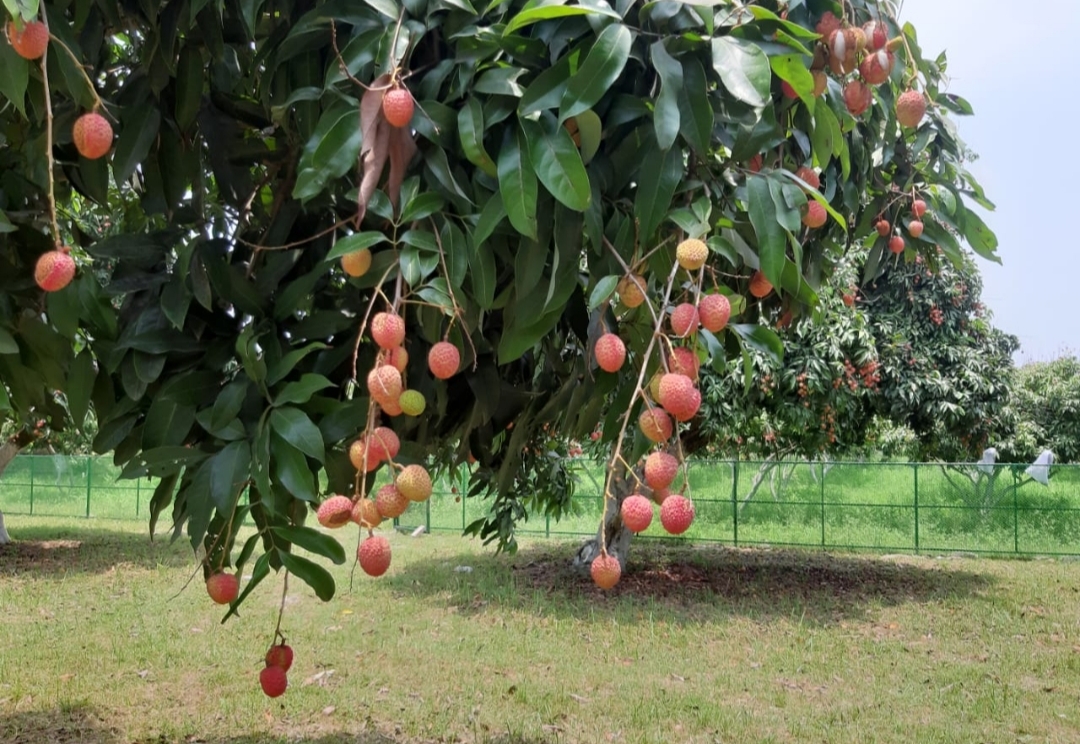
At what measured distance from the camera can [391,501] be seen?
1.05 meters

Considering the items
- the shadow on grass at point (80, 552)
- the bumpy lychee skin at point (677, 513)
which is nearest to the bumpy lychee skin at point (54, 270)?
the bumpy lychee skin at point (677, 513)

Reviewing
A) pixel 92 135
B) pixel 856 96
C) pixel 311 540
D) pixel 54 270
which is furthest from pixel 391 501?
pixel 856 96

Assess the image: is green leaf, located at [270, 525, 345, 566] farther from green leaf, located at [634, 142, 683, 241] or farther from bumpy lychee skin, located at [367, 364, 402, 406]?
green leaf, located at [634, 142, 683, 241]

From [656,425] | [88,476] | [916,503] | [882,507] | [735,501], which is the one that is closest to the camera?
[656,425]

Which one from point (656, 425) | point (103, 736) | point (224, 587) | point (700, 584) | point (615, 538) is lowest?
point (103, 736)

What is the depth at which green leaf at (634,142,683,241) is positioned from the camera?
1060mm

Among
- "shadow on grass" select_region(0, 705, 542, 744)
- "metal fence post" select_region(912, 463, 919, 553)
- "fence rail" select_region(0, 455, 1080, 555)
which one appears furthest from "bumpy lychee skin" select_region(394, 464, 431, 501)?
"metal fence post" select_region(912, 463, 919, 553)

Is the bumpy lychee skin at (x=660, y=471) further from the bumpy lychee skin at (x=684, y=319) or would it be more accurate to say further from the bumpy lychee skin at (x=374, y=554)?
the bumpy lychee skin at (x=374, y=554)

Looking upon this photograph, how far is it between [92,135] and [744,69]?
773 millimetres

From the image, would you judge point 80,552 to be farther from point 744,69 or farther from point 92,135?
point 744,69

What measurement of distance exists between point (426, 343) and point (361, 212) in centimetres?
45

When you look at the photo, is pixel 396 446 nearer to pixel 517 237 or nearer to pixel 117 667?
pixel 517 237

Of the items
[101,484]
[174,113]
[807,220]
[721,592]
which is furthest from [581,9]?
[101,484]

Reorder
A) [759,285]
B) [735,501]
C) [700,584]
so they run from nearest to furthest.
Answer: [759,285], [700,584], [735,501]
